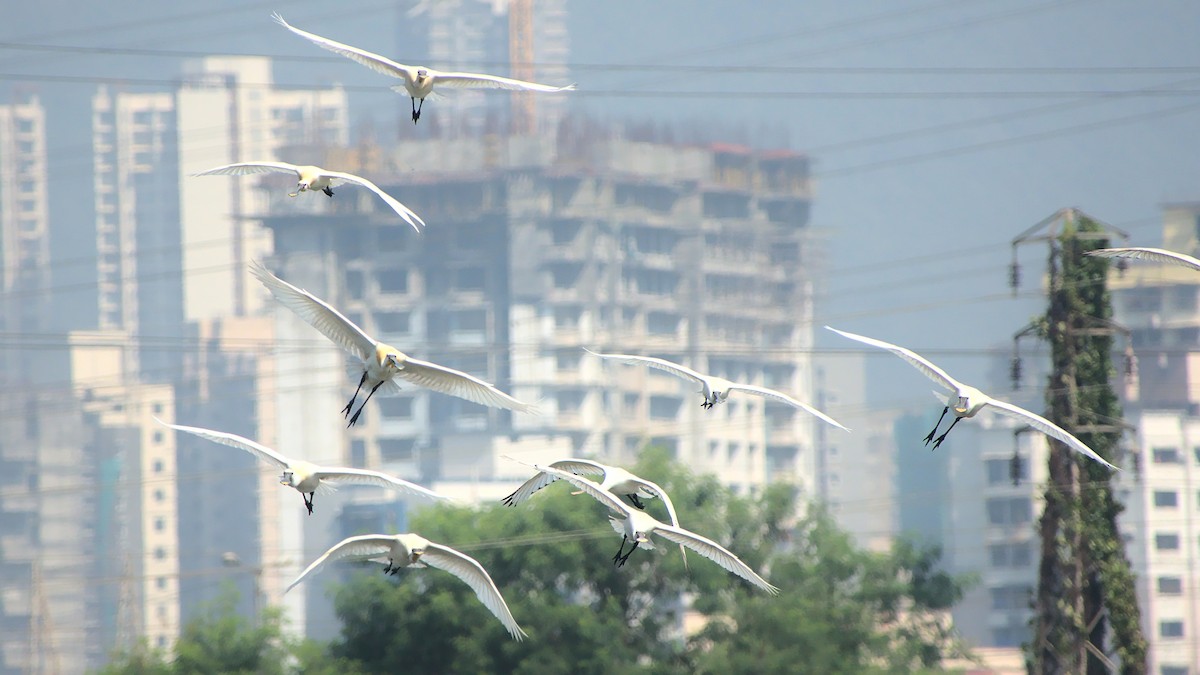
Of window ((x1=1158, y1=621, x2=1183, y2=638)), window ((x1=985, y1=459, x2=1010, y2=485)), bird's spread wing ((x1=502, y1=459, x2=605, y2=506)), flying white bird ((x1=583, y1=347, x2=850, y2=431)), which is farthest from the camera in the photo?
window ((x1=985, y1=459, x2=1010, y2=485))

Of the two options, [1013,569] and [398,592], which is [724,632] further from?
[1013,569]

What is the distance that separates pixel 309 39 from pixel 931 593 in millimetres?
57792

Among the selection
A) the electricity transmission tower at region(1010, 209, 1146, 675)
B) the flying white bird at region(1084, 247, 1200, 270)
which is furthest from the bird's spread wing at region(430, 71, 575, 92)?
the electricity transmission tower at region(1010, 209, 1146, 675)

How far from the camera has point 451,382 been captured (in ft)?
58.3

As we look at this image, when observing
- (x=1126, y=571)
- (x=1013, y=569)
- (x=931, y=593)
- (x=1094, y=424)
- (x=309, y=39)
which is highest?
(x=309, y=39)

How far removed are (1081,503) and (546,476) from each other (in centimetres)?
1552

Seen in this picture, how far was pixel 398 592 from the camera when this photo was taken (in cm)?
5569

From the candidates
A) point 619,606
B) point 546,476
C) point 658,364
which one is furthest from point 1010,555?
point 546,476

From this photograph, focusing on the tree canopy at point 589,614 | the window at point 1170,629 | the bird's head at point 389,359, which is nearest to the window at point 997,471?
the window at point 1170,629

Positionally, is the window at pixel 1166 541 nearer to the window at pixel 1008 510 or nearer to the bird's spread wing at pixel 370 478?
the window at pixel 1008 510

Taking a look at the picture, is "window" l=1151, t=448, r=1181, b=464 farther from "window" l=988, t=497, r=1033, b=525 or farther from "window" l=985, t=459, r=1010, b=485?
"window" l=988, t=497, r=1033, b=525

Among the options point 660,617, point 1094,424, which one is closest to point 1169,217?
point 660,617

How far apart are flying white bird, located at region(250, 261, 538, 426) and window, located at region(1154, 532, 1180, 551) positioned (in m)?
146

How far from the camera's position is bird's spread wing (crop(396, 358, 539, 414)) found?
56.0 feet
